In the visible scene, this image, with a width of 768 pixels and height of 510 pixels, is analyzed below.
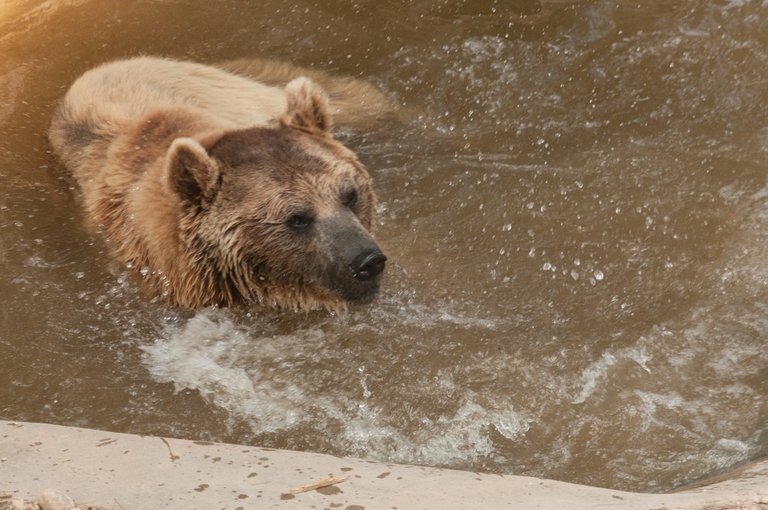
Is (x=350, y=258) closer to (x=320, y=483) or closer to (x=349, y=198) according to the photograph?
(x=349, y=198)

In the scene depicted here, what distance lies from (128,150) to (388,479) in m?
3.08

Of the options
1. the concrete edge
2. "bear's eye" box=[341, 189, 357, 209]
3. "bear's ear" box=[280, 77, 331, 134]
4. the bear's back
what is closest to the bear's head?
"bear's eye" box=[341, 189, 357, 209]

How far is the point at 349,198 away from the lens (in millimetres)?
5230

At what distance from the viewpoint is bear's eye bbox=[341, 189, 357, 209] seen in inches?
204

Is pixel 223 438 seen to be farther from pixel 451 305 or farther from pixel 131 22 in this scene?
pixel 131 22

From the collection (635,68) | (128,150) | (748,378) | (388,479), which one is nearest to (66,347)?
(128,150)

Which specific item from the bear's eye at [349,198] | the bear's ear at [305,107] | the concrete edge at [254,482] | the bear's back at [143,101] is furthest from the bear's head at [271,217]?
the concrete edge at [254,482]

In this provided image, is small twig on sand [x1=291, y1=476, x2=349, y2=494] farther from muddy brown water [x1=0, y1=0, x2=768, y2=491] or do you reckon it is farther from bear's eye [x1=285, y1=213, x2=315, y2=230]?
bear's eye [x1=285, y1=213, x2=315, y2=230]

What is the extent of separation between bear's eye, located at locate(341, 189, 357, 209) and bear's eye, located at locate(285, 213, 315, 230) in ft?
0.70

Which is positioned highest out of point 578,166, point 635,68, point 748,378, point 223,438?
point 635,68

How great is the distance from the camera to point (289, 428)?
4.38m

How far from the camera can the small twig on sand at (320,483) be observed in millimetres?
3107

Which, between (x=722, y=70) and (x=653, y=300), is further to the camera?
(x=722, y=70)

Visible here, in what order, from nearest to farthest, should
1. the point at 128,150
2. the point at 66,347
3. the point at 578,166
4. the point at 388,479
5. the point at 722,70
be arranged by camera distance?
the point at 388,479 → the point at 66,347 → the point at 128,150 → the point at 578,166 → the point at 722,70
